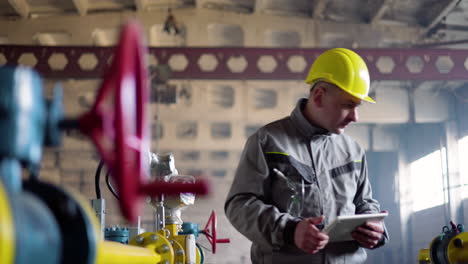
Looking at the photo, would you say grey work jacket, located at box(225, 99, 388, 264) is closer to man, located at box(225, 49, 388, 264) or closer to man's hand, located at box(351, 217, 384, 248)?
man, located at box(225, 49, 388, 264)

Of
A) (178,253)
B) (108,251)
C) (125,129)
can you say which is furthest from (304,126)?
(125,129)

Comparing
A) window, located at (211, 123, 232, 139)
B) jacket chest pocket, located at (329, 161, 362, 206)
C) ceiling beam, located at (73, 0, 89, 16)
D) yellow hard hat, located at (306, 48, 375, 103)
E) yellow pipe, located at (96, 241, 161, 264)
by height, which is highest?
ceiling beam, located at (73, 0, 89, 16)

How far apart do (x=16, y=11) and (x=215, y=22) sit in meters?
4.25

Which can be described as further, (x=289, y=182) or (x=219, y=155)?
(x=219, y=155)

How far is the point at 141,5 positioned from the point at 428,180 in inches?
300

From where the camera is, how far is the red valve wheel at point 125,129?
0.75 metres

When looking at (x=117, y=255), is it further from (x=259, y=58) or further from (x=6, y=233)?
(x=259, y=58)

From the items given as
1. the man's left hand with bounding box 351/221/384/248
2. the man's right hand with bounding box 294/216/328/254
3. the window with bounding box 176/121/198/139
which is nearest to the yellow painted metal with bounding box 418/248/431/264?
the man's left hand with bounding box 351/221/384/248

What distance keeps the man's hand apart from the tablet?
33mm

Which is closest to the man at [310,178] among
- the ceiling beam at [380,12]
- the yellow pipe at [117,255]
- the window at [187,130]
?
the yellow pipe at [117,255]

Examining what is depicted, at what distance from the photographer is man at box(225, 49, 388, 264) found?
256cm

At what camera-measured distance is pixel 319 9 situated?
1379 centimetres

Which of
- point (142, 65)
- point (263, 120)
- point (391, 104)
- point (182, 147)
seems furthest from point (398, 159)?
point (142, 65)

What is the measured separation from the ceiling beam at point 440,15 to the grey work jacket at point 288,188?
10.0 m
